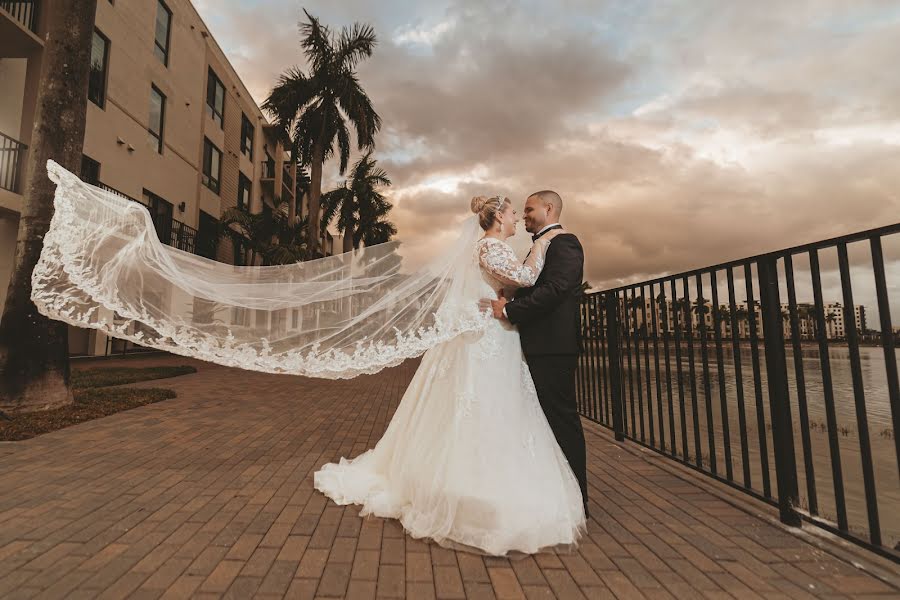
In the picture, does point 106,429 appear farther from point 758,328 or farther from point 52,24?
point 758,328

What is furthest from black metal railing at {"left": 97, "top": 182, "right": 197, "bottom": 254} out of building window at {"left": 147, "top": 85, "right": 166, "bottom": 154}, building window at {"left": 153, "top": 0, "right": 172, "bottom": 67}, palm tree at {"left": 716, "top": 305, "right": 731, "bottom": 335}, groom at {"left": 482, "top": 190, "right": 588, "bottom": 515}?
palm tree at {"left": 716, "top": 305, "right": 731, "bottom": 335}

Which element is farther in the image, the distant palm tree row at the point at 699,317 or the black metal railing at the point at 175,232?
the black metal railing at the point at 175,232

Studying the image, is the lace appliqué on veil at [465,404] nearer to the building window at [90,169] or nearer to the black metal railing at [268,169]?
the building window at [90,169]

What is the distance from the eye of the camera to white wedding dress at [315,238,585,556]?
2.60m

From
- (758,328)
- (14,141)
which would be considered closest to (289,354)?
(758,328)

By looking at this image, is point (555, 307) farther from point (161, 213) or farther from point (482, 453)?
point (161, 213)

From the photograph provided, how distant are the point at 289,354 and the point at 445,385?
3.95 feet

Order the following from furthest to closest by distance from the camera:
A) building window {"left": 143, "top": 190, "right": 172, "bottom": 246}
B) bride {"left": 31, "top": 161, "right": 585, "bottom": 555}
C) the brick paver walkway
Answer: building window {"left": 143, "top": 190, "right": 172, "bottom": 246}
bride {"left": 31, "top": 161, "right": 585, "bottom": 555}
the brick paver walkway

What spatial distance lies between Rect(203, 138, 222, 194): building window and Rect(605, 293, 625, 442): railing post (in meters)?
20.5

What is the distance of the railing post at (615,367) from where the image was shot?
4.95 metres

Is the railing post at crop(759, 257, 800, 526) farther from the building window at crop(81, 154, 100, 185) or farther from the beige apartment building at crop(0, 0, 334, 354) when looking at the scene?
the building window at crop(81, 154, 100, 185)

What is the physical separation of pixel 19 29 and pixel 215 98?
10884mm

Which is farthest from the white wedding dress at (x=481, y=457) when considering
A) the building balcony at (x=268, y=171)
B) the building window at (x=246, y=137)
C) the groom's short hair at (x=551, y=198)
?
the building balcony at (x=268, y=171)

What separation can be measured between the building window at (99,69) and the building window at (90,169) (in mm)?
1728
